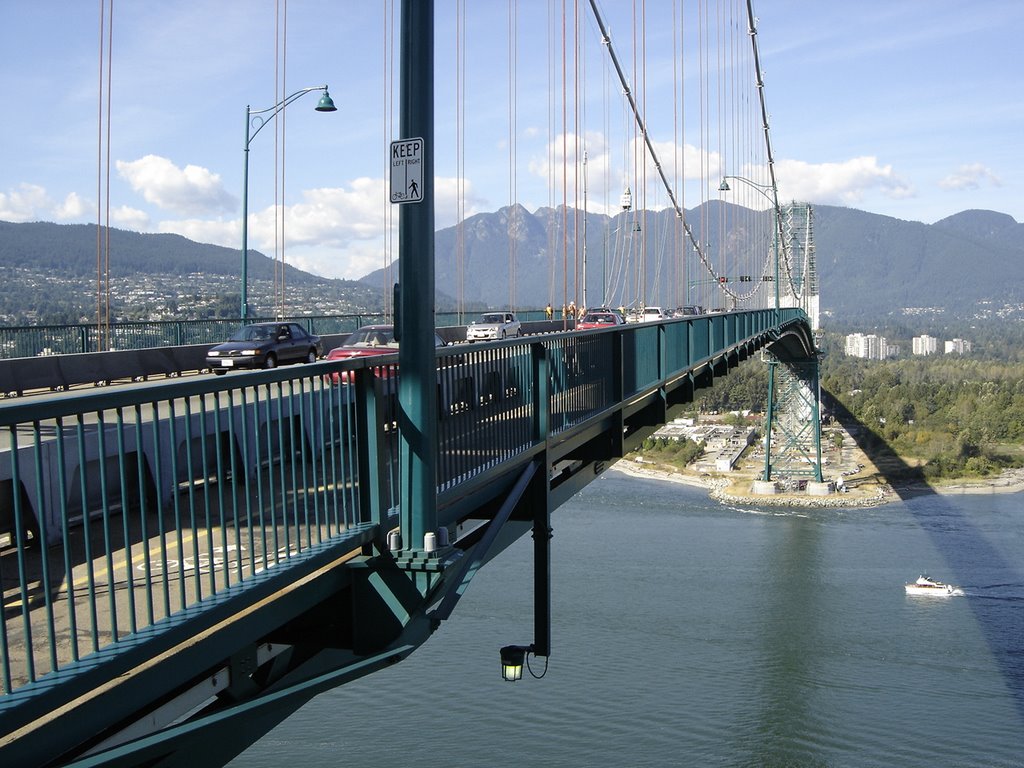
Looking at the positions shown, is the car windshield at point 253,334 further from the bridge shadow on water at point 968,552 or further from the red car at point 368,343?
the bridge shadow on water at point 968,552

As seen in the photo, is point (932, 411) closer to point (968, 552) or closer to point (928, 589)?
point (968, 552)

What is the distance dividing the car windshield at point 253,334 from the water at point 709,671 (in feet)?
39.6

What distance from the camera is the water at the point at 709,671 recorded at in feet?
96.2

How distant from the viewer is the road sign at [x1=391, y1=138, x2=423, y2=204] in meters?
5.27

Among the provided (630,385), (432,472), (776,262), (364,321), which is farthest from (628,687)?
(776,262)

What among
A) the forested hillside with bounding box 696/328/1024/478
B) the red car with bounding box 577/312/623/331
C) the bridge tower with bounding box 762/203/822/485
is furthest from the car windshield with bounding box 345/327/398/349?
the forested hillside with bounding box 696/328/1024/478

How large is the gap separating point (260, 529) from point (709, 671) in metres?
32.5

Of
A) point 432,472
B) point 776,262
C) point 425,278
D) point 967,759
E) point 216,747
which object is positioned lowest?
point 967,759

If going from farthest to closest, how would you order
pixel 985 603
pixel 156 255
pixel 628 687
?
pixel 156 255
pixel 985 603
pixel 628 687

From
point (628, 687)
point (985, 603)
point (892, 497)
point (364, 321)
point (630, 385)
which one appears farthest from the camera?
point (892, 497)

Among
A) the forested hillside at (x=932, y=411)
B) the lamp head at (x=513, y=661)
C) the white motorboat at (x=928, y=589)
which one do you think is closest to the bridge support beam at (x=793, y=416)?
the forested hillside at (x=932, y=411)

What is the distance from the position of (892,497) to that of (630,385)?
65093 mm

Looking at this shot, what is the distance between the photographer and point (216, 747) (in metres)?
3.91

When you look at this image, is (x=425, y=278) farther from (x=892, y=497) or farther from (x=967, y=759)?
(x=892, y=497)
